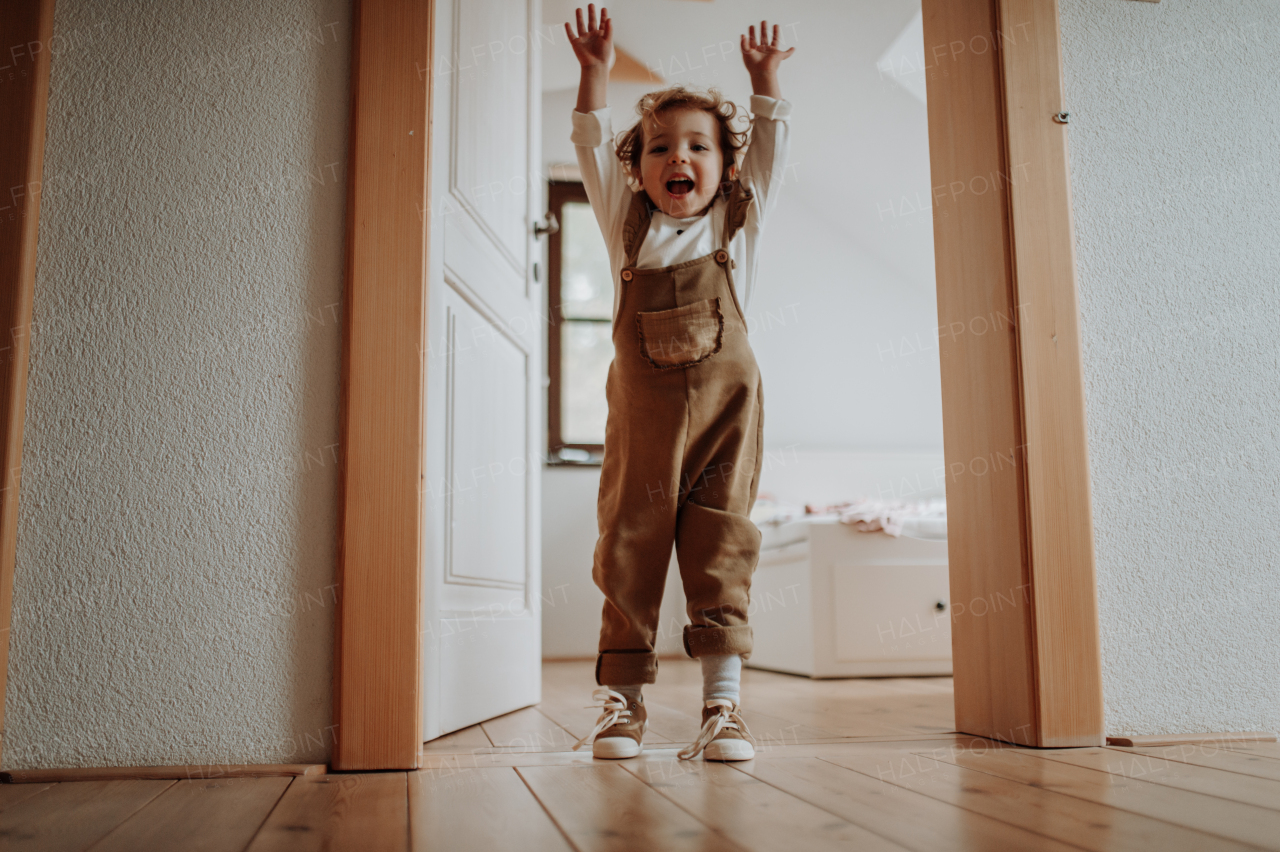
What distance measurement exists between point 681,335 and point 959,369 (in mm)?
469

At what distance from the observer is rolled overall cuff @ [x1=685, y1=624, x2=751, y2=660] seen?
1.26m

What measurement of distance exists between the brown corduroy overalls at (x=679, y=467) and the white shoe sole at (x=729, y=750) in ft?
0.40

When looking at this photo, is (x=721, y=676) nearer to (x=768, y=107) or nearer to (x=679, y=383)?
(x=679, y=383)

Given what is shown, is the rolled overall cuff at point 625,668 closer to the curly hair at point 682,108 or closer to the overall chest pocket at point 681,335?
the overall chest pocket at point 681,335

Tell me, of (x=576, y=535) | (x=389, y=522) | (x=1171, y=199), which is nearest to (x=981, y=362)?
(x=1171, y=199)

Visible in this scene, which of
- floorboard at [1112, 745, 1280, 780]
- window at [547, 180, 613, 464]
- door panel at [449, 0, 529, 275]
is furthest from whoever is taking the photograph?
window at [547, 180, 613, 464]

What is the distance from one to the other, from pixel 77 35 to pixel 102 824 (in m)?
0.96

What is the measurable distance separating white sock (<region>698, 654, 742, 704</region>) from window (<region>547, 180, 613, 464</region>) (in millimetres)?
2383

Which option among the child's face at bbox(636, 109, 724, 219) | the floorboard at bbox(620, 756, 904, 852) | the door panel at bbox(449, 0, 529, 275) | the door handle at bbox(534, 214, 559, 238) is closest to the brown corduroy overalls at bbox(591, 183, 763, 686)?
the child's face at bbox(636, 109, 724, 219)

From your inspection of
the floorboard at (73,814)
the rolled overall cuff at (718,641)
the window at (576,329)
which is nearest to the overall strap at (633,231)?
the rolled overall cuff at (718,641)

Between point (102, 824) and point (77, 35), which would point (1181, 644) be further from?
point (77, 35)

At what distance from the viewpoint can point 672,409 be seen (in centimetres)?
131

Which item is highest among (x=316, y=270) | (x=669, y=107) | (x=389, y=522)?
(x=669, y=107)

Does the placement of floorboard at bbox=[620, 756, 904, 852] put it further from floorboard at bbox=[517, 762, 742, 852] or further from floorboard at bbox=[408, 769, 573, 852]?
floorboard at bbox=[408, 769, 573, 852]
